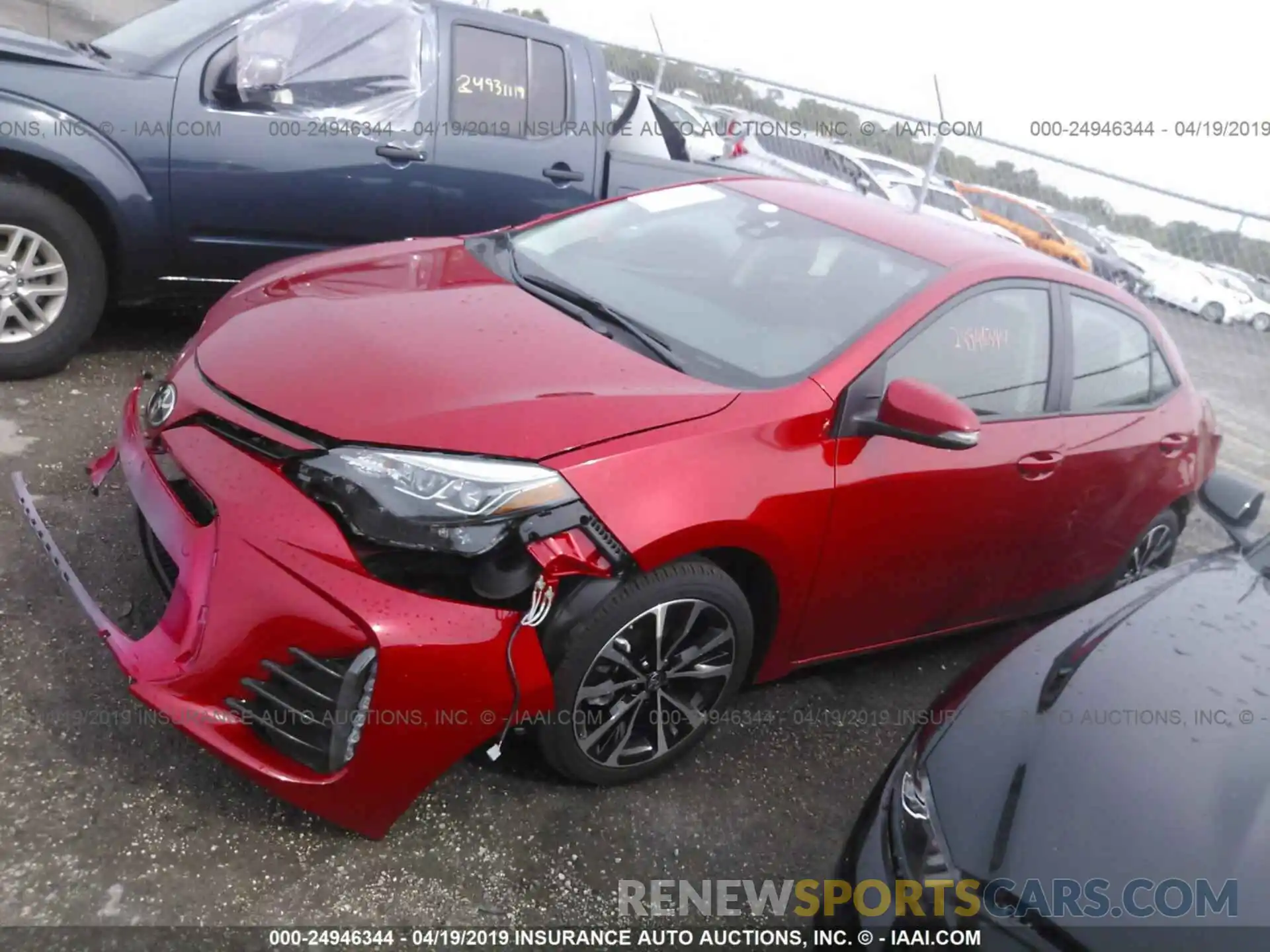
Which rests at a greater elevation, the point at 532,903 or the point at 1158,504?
the point at 1158,504

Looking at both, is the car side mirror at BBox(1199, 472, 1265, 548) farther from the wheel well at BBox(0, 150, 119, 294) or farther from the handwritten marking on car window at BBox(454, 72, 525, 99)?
the wheel well at BBox(0, 150, 119, 294)

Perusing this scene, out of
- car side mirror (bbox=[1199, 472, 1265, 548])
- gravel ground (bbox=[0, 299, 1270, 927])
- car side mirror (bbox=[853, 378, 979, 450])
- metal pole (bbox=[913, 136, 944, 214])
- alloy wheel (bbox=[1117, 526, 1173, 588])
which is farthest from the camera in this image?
metal pole (bbox=[913, 136, 944, 214])

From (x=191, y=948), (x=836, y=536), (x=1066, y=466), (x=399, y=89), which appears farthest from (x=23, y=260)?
(x=1066, y=466)

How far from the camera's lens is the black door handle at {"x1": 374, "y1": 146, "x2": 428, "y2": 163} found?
182 inches

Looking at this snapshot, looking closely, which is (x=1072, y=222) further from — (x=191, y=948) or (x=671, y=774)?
(x=191, y=948)

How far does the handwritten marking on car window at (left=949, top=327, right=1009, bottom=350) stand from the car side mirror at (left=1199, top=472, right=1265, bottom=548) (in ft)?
2.43

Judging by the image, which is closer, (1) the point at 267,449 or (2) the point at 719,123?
(1) the point at 267,449

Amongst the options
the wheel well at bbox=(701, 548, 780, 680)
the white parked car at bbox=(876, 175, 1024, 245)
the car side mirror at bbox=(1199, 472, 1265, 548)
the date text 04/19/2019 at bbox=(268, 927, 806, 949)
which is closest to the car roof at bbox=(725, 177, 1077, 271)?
the car side mirror at bbox=(1199, 472, 1265, 548)

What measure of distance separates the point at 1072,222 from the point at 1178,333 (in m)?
2.27

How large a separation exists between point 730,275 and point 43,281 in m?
2.71

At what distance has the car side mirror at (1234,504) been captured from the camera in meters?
2.94

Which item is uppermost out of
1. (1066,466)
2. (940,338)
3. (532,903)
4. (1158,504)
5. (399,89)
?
(399,89)

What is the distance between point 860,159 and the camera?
13930mm

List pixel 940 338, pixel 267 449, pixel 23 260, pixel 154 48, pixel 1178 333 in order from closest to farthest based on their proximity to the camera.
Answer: pixel 267 449 → pixel 940 338 → pixel 23 260 → pixel 154 48 → pixel 1178 333
